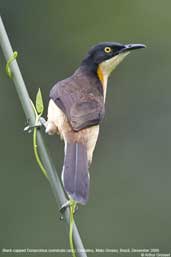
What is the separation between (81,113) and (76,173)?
0.43 m

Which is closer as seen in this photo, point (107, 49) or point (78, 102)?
point (78, 102)

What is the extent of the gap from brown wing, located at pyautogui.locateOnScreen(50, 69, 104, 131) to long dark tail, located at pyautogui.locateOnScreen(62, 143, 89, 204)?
4.9 inches

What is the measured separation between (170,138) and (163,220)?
29.7 inches

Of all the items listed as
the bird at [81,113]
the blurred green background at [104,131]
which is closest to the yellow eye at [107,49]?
the bird at [81,113]

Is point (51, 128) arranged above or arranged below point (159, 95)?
above

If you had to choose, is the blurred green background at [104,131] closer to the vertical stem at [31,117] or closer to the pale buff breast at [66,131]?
the pale buff breast at [66,131]

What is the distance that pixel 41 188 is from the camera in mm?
6145

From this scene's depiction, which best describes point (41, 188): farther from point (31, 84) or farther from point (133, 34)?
point (133, 34)

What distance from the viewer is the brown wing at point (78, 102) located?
3.05 meters

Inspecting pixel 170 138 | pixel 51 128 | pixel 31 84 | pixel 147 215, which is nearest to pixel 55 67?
pixel 31 84

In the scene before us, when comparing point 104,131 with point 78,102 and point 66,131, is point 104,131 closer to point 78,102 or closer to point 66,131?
point 78,102

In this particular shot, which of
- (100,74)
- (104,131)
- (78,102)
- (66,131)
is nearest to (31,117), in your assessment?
(66,131)

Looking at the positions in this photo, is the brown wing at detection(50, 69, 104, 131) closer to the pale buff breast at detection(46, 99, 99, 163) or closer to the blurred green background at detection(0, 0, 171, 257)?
the pale buff breast at detection(46, 99, 99, 163)

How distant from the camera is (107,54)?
350 cm
